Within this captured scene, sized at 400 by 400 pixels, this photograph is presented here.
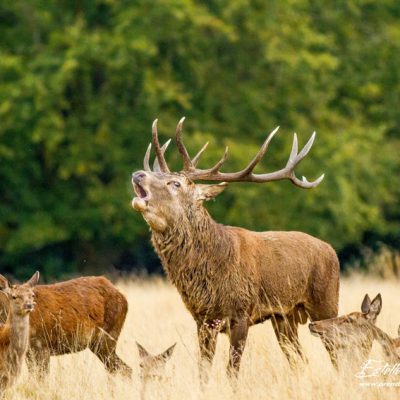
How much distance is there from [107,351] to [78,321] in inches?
12.9

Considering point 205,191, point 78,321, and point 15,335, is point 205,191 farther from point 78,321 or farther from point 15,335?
point 15,335

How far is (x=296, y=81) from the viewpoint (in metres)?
22.7

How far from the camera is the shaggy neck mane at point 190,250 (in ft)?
28.2

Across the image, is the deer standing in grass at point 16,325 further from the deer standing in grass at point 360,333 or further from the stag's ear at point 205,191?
the deer standing in grass at point 360,333

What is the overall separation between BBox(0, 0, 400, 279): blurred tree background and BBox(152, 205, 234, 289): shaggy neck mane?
12.0 metres

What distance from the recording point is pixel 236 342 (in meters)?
8.32

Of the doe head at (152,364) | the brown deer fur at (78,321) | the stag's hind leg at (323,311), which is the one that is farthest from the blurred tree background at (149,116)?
the doe head at (152,364)

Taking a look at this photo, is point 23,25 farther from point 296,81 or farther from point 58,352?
point 58,352

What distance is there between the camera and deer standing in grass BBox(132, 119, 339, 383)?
27.7 feet

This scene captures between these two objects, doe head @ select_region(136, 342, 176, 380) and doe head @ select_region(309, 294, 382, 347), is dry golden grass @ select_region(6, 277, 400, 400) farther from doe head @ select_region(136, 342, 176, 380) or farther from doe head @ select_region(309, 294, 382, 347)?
doe head @ select_region(309, 294, 382, 347)

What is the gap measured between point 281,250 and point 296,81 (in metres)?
13.9

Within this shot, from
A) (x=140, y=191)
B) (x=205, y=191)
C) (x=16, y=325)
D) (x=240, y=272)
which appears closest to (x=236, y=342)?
(x=240, y=272)

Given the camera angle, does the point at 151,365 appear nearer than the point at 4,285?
Yes
